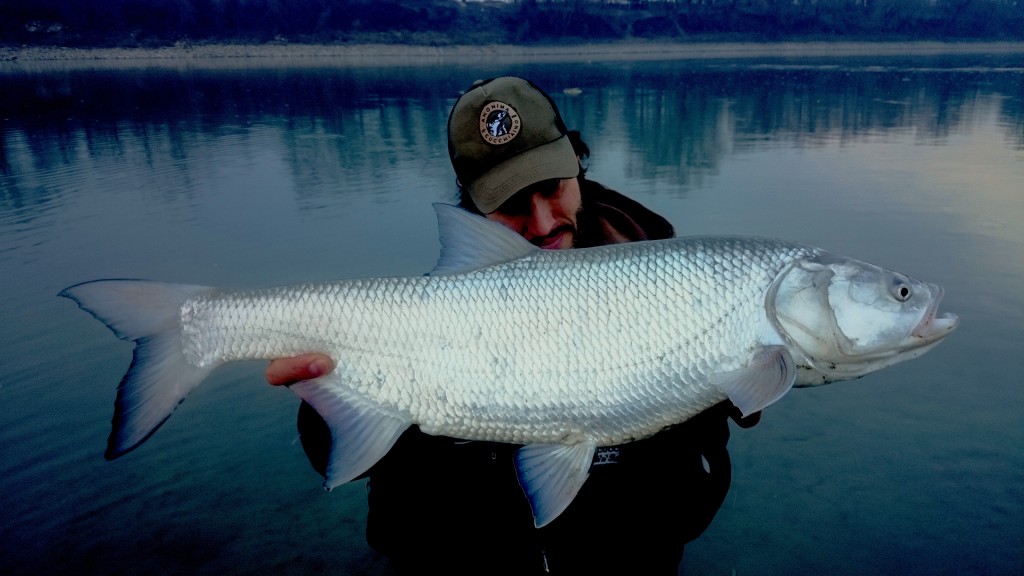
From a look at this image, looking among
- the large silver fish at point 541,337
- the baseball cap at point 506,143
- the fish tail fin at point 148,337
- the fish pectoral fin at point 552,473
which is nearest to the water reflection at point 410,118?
the baseball cap at point 506,143

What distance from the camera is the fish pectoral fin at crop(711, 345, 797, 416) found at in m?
1.73

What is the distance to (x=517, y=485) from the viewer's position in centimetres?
234

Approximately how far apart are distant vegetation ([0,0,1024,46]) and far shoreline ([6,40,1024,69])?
6.62ft

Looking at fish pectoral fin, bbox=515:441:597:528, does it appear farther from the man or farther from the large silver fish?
the man

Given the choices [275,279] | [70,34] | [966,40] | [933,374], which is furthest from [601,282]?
[966,40]

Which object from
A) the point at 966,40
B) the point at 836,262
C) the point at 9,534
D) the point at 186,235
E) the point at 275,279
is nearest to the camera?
the point at 836,262

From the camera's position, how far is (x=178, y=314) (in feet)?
6.57

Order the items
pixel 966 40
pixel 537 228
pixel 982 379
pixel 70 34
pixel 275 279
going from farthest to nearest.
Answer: pixel 966 40 < pixel 70 34 < pixel 275 279 < pixel 982 379 < pixel 537 228

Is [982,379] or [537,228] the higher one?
[537,228]

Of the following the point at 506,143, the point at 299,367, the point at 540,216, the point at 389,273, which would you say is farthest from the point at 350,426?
the point at 389,273

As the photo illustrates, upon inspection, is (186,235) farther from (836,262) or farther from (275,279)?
(836,262)

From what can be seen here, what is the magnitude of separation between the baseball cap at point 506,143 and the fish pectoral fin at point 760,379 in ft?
3.29

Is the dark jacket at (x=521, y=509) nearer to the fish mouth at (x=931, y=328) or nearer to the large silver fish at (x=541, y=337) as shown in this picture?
the large silver fish at (x=541, y=337)

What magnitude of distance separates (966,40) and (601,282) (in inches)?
3639
